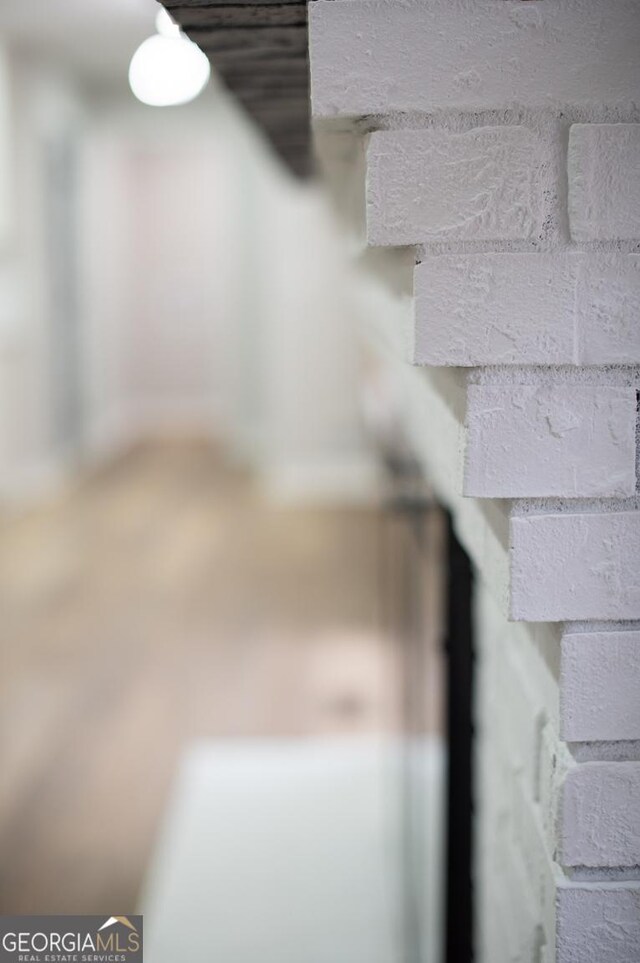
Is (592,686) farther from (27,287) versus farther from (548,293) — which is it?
(27,287)

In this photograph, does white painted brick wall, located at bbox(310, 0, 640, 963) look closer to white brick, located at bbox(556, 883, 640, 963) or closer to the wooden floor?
white brick, located at bbox(556, 883, 640, 963)

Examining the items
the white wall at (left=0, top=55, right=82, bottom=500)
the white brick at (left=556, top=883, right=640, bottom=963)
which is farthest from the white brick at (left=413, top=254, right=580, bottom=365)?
the white wall at (left=0, top=55, right=82, bottom=500)

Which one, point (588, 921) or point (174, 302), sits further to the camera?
point (174, 302)

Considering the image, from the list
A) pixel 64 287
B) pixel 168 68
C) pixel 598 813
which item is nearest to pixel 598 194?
pixel 598 813

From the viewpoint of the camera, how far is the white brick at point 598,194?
1.83ft

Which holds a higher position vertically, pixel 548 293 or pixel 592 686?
pixel 548 293

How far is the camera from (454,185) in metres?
0.56

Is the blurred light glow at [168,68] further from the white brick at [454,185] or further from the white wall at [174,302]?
the white brick at [454,185]

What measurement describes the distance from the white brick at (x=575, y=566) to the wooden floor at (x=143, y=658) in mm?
1706

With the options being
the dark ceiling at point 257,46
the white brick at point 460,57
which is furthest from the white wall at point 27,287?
the white brick at point 460,57

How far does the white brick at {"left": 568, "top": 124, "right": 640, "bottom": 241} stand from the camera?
558mm

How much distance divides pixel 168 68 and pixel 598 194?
2227 millimetres

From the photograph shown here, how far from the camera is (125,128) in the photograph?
771cm

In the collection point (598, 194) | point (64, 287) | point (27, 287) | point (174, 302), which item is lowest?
point (598, 194)
